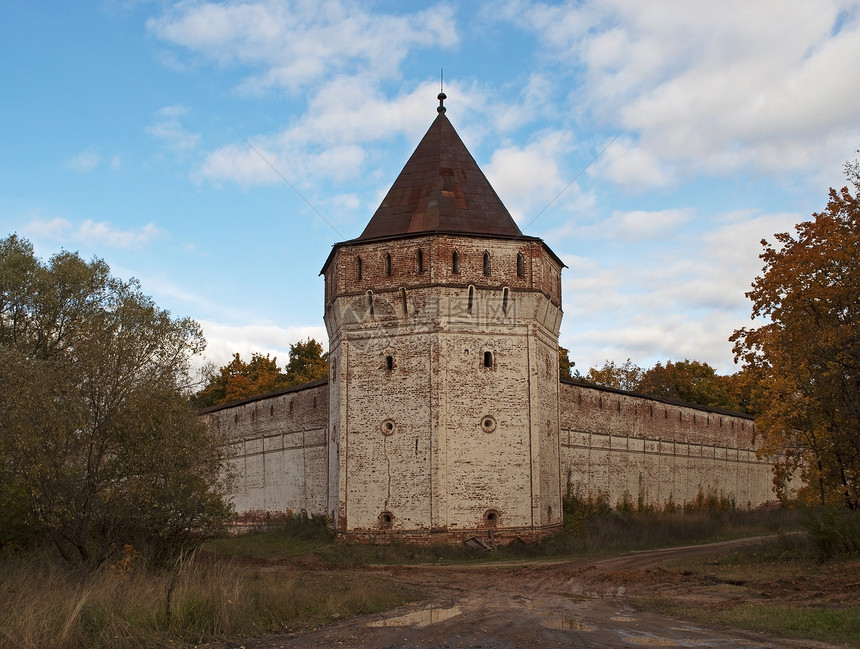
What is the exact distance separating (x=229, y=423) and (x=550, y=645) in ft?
79.5

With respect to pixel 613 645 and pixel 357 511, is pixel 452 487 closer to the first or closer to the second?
pixel 357 511

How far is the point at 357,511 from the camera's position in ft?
74.1

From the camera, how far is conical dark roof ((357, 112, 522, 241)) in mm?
23688

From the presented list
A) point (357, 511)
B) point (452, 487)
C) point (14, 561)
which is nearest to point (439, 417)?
point (452, 487)

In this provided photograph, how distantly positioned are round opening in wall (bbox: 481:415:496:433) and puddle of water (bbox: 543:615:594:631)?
10.8 metres

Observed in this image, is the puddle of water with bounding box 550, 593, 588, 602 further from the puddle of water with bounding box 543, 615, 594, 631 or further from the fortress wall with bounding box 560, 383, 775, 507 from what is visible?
the fortress wall with bounding box 560, 383, 775, 507

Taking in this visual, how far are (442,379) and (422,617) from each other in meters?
11.1

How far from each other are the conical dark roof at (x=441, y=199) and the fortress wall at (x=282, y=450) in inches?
259

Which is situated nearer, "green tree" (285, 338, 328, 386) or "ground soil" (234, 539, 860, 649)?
"ground soil" (234, 539, 860, 649)

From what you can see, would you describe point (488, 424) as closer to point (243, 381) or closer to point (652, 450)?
point (652, 450)

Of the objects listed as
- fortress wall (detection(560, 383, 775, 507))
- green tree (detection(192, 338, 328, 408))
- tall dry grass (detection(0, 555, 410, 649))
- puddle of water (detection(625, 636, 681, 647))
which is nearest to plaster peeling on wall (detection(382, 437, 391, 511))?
fortress wall (detection(560, 383, 775, 507))

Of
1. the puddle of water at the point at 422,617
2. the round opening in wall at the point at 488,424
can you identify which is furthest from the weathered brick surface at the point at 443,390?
the puddle of water at the point at 422,617

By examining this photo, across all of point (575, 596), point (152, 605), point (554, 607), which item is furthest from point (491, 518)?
point (152, 605)

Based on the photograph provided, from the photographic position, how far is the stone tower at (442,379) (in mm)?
22141
